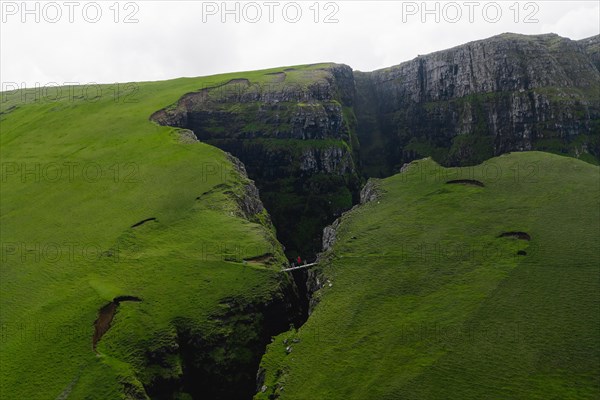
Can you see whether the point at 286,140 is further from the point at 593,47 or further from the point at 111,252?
the point at 593,47

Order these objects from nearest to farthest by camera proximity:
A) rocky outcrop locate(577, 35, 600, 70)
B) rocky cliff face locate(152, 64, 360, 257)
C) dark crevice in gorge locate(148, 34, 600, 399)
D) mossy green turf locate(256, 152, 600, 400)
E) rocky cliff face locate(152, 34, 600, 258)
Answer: mossy green turf locate(256, 152, 600, 400) < rocky cliff face locate(152, 64, 360, 257) < dark crevice in gorge locate(148, 34, 600, 399) < rocky cliff face locate(152, 34, 600, 258) < rocky outcrop locate(577, 35, 600, 70)

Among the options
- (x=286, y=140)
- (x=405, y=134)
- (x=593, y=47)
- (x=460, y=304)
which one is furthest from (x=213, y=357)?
(x=593, y=47)

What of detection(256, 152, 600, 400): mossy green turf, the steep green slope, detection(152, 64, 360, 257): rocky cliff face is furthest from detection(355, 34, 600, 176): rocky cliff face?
the steep green slope

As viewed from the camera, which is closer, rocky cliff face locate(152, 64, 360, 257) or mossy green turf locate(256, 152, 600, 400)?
mossy green turf locate(256, 152, 600, 400)

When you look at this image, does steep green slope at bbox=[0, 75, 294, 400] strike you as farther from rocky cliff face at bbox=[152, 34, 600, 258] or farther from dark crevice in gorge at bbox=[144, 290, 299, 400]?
rocky cliff face at bbox=[152, 34, 600, 258]

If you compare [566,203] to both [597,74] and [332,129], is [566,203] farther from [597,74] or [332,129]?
[597,74]

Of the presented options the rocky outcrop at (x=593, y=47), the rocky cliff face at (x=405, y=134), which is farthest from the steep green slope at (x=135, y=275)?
the rocky outcrop at (x=593, y=47)

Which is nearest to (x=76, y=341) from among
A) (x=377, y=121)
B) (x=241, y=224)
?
(x=241, y=224)
